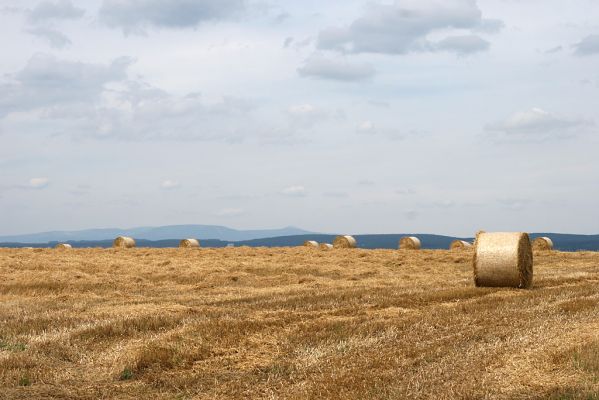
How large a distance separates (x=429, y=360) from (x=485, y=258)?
12539mm

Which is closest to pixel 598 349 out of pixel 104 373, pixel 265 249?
pixel 104 373

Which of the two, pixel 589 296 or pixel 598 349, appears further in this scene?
→ pixel 589 296

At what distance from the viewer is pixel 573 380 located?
29.0 feet

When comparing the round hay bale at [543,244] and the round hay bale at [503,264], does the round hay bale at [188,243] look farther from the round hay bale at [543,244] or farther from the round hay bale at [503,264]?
the round hay bale at [503,264]

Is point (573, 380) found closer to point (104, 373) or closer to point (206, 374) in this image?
point (206, 374)

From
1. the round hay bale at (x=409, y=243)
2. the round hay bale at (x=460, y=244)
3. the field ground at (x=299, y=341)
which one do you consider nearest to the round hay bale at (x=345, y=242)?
the round hay bale at (x=409, y=243)

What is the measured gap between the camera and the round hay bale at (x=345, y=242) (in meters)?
47.6

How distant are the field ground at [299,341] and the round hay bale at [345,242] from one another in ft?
78.0

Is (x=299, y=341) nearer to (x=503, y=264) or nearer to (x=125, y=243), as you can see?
(x=503, y=264)

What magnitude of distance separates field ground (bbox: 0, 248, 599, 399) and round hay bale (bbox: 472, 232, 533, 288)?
0.83 metres

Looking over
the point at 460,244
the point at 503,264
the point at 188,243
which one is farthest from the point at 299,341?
the point at 188,243

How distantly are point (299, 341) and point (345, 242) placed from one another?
35478mm

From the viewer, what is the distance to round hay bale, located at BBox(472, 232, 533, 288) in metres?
22.0

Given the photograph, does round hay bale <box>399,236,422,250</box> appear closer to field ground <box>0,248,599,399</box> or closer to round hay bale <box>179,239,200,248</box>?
round hay bale <box>179,239,200,248</box>
